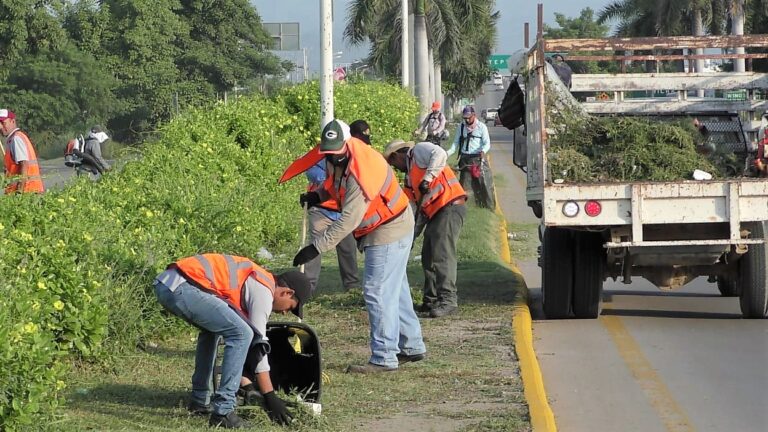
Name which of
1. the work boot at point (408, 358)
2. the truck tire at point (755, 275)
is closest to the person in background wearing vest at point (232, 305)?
the work boot at point (408, 358)

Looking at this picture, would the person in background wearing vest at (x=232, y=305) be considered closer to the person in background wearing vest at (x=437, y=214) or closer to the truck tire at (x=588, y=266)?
the person in background wearing vest at (x=437, y=214)

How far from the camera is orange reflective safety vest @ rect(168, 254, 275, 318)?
698cm

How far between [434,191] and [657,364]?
262 centimetres

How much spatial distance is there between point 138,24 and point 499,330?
5904 centimetres

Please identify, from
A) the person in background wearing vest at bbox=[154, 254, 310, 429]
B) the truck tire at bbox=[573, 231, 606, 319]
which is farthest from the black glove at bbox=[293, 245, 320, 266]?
the truck tire at bbox=[573, 231, 606, 319]

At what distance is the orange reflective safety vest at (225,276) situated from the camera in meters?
6.98

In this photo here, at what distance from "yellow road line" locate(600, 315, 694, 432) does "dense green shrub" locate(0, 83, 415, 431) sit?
3.25 m

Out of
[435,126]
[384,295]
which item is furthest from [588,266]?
[435,126]

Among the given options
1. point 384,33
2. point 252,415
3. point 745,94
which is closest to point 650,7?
point 384,33

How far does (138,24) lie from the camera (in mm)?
66750

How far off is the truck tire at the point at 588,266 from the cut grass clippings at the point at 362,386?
2.19ft

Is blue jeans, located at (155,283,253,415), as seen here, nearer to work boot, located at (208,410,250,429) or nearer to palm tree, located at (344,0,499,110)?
work boot, located at (208,410,250,429)

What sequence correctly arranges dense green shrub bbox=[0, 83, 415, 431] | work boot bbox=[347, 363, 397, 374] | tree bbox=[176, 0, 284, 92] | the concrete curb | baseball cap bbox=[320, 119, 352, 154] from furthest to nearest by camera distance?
tree bbox=[176, 0, 284, 92]
work boot bbox=[347, 363, 397, 374]
baseball cap bbox=[320, 119, 352, 154]
the concrete curb
dense green shrub bbox=[0, 83, 415, 431]

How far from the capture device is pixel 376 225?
863 cm
